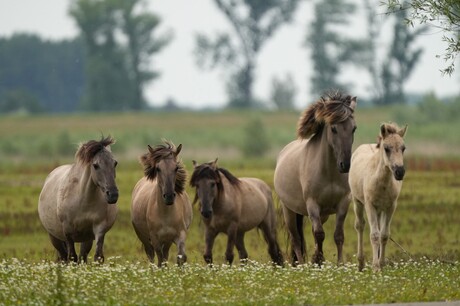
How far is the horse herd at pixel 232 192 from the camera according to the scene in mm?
17422

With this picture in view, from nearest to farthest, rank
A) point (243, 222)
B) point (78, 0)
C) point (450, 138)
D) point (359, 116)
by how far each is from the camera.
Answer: point (243, 222) < point (450, 138) < point (359, 116) < point (78, 0)

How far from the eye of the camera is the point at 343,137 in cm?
1841

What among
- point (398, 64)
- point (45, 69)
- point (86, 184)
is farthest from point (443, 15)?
point (45, 69)

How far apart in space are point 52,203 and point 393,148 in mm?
6518

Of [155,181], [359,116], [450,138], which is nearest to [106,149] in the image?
[155,181]

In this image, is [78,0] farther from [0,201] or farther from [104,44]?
[0,201]

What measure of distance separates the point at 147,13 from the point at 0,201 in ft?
264

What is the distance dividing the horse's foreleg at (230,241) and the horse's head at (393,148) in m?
4.10

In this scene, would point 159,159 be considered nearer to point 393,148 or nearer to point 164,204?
point 164,204

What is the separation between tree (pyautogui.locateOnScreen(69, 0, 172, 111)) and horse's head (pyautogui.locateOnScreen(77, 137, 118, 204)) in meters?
93.2

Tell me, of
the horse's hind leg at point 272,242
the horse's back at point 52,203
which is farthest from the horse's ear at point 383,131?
the horse's back at point 52,203

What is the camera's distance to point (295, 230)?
21.1 metres

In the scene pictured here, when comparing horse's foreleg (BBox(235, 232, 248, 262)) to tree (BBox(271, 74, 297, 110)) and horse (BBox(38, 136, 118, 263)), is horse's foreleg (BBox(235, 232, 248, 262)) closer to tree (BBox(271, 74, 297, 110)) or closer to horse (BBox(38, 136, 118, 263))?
horse (BBox(38, 136, 118, 263))

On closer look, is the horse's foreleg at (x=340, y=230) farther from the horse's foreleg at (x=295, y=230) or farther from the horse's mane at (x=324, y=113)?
the horse's foreleg at (x=295, y=230)
